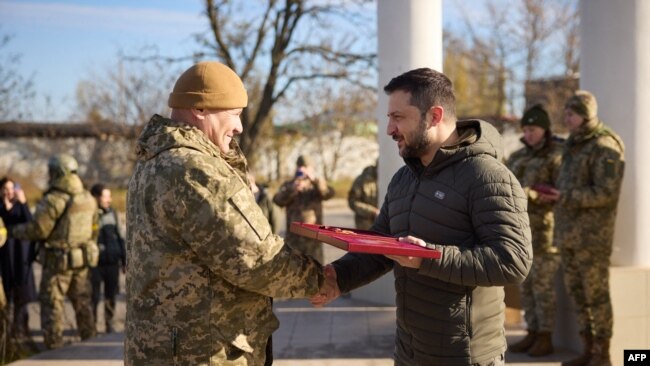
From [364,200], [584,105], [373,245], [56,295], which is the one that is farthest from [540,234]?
[56,295]

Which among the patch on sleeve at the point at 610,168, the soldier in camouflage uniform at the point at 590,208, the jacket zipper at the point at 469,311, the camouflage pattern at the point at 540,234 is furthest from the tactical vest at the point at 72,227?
the jacket zipper at the point at 469,311

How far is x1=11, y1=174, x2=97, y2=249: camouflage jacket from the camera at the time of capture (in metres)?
7.89

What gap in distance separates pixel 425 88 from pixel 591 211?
334cm

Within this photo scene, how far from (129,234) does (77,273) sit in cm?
563

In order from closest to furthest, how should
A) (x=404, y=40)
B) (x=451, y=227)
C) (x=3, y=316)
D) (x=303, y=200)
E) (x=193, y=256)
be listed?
(x=193, y=256), (x=451, y=227), (x=3, y=316), (x=404, y=40), (x=303, y=200)

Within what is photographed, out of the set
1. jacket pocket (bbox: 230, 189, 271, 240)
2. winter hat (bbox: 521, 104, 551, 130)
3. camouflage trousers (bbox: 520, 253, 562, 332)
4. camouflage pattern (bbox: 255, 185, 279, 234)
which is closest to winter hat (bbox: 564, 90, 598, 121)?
winter hat (bbox: 521, 104, 551, 130)

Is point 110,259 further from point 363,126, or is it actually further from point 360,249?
point 363,126

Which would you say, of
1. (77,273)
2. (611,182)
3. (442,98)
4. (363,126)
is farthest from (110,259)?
(363,126)

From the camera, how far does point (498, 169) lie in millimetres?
2900

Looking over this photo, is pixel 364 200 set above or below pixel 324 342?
above

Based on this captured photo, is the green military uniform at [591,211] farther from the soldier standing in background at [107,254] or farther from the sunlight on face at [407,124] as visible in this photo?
the soldier standing in background at [107,254]

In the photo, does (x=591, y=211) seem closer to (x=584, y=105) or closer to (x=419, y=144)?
(x=584, y=105)

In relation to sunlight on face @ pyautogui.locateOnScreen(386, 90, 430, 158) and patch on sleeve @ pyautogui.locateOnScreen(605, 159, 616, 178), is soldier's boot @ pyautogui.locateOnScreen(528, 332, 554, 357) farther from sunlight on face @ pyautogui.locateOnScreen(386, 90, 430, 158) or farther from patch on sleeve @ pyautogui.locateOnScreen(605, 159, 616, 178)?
sunlight on face @ pyautogui.locateOnScreen(386, 90, 430, 158)

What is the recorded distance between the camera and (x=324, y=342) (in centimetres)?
671
